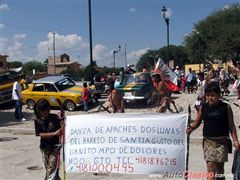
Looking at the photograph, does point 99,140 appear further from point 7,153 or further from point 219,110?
point 7,153

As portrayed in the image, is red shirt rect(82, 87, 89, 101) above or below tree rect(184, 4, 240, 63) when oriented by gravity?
below

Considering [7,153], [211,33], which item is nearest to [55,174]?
[7,153]

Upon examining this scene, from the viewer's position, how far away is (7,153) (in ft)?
36.4

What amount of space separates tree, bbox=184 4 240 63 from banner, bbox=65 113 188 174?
175 feet

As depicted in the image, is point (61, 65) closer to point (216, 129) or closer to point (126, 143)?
point (126, 143)

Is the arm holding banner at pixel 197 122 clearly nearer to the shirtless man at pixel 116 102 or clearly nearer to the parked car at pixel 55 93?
the shirtless man at pixel 116 102

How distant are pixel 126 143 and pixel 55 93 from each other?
1473 centimetres

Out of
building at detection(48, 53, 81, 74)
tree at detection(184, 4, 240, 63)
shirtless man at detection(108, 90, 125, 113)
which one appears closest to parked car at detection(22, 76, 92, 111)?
shirtless man at detection(108, 90, 125, 113)

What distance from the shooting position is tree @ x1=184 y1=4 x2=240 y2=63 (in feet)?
199

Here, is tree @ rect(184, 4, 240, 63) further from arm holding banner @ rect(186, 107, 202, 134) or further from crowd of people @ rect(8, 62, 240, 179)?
crowd of people @ rect(8, 62, 240, 179)

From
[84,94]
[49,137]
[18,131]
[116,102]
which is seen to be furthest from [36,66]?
[49,137]

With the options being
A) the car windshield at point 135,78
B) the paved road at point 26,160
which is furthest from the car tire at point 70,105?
the paved road at point 26,160

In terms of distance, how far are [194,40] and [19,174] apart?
66.7 m

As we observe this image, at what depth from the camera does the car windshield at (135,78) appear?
21156 millimetres
